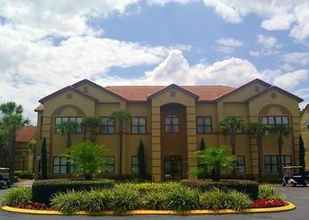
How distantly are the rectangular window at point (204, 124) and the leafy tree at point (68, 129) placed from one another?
40.1ft

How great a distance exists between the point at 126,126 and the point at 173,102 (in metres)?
5.36

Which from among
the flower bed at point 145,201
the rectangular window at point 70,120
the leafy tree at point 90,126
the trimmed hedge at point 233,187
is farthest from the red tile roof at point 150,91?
the flower bed at point 145,201

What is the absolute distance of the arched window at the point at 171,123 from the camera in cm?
4362

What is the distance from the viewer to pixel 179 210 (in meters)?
17.5

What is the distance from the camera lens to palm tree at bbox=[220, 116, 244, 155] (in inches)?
1658

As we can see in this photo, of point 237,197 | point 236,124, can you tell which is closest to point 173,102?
point 236,124

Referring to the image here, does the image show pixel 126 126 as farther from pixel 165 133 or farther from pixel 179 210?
pixel 179 210

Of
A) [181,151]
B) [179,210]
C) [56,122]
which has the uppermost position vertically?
[56,122]

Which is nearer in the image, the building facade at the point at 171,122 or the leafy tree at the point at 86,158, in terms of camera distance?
the leafy tree at the point at 86,158

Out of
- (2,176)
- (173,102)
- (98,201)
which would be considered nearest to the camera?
(98,201)

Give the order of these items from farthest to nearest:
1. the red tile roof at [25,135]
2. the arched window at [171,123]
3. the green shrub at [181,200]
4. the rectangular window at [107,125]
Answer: the red tile roof at [25,135] → the rectangular window at [107,125] → the arched window at [171,123] → the green shrub at [181,200]

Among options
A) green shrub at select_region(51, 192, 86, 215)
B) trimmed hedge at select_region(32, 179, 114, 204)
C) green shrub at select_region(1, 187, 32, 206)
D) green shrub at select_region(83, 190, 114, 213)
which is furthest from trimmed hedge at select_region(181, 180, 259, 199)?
green shrub at select_region(1, 187, 32, 206)

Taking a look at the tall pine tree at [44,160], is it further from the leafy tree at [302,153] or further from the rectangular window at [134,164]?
the leafy tree at [302,153]

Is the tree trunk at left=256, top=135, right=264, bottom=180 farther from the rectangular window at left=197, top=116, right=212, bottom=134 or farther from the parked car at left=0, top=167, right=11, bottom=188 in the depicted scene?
the parked car at left=0, top=167, right=11, bottom=188
